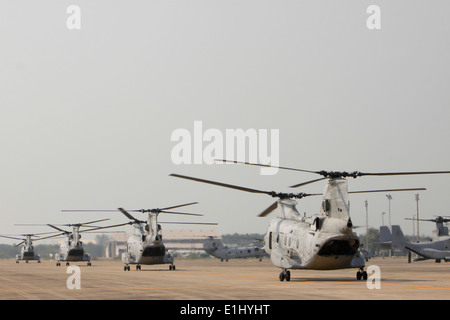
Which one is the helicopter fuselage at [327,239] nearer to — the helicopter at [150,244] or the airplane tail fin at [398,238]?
the helicopter at [150,244]

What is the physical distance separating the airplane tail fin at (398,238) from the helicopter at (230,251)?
33.2m

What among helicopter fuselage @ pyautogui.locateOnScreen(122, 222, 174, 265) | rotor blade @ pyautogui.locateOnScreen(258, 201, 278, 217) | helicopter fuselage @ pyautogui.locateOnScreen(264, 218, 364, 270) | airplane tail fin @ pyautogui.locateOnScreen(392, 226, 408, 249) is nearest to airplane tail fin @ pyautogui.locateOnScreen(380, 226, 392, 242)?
airplane tail fin @ pyautogui.locateOnScreen(392, 226, 408, 249)

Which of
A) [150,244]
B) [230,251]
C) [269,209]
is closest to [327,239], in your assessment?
[269,209]

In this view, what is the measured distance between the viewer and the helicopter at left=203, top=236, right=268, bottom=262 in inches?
3984

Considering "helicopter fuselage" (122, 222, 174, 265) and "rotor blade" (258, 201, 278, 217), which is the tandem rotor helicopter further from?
"helicopter fuselage" (122, 222, 174, 265)

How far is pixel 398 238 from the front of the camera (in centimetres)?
7069

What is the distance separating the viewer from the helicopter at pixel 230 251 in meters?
101

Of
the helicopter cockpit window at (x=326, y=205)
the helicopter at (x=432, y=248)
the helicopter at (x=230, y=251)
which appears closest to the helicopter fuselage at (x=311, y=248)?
the helicopter cockpit window at (x=326, y=205)

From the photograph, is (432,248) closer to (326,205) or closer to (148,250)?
(148,250)

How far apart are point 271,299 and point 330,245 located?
32.9 ft

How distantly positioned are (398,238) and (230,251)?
37792 millimetres
